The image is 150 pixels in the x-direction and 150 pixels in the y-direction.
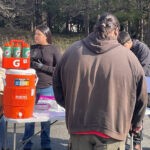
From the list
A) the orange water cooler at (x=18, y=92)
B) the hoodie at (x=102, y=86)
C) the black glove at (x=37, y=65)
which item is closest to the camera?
the hoodie at (x=102, y=86)

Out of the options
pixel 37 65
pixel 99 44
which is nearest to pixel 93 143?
pixel 99 44

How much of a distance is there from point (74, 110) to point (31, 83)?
980 mm

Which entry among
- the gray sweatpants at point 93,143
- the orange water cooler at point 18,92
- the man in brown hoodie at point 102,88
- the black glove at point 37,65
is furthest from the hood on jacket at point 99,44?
the black glove at point 37,65

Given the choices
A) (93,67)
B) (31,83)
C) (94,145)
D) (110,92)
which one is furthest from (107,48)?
(31,83)

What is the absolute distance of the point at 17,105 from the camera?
2.96 metres

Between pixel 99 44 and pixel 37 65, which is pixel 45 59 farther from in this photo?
pixel 99 44

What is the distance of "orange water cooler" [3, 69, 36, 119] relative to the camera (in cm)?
293

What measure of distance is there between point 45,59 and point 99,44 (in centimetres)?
192

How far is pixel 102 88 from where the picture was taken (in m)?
2.05

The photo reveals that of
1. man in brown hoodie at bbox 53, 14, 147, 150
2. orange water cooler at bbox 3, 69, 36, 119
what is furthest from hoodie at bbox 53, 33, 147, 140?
orange water cooler at bbox 3, 69, 36, 119

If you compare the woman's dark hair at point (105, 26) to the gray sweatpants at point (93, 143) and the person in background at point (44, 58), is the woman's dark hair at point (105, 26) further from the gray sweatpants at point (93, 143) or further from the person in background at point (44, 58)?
the person in background at point (44, 58)

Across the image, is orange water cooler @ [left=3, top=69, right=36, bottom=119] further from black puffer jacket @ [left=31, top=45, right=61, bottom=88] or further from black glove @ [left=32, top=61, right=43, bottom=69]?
black puffer jacket @ [left=31, top=45, right=61, bottom=88]

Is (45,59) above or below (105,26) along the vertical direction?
below

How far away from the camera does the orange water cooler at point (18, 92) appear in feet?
9.62
